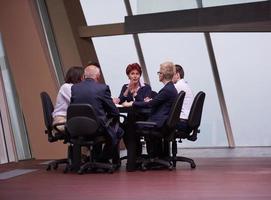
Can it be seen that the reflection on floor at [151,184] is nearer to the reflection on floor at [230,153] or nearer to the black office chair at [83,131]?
the black office chair at [83,131]

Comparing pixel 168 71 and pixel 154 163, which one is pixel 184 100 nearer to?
pixel 168 71

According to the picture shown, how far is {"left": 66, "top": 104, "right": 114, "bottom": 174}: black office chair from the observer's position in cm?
534

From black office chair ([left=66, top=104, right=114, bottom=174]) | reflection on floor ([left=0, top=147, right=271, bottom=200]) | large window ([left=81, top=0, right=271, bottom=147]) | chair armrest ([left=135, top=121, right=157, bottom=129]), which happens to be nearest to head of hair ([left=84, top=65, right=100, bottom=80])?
black office chair ([left=66, top=104, right=114, bottom=174])

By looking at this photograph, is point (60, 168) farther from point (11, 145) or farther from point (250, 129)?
point (250, 129)

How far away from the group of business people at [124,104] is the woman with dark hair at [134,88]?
0.04 feet

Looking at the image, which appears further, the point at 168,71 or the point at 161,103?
the point at 168,71

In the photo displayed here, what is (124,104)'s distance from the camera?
19.6ft

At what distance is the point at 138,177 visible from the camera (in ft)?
16.7

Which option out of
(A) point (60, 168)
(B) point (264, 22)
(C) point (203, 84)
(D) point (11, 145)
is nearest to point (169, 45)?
(C) point (203, 84)

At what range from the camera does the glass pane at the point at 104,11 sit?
1019 cm

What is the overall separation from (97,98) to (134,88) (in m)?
1.12

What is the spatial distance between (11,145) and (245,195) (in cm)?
450

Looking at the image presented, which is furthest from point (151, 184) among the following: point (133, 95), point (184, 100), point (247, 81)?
point (247, 81)

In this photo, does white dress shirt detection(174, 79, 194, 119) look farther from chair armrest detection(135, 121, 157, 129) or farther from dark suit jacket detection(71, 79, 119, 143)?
dark suit jacket detection(71, 79, 119, 143)
